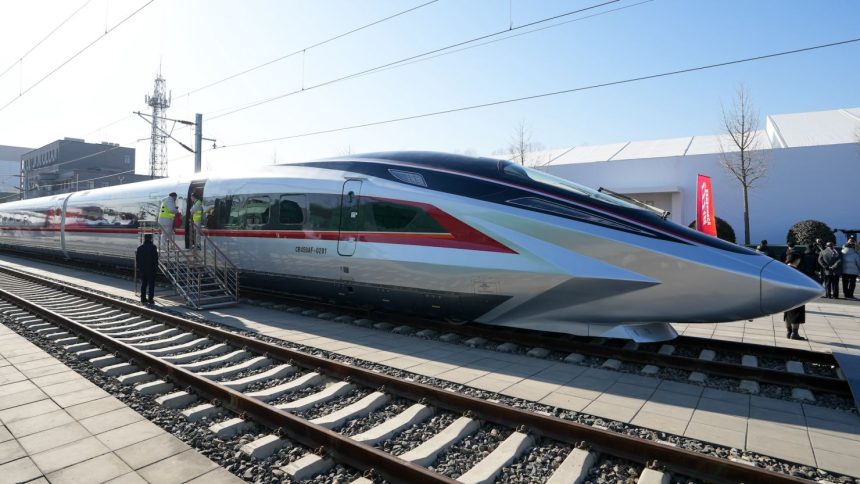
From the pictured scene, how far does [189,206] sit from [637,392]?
450 inches

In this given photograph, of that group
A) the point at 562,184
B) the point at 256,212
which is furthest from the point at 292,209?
the point at 562,184

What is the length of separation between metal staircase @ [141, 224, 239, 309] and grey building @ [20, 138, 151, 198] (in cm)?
6655

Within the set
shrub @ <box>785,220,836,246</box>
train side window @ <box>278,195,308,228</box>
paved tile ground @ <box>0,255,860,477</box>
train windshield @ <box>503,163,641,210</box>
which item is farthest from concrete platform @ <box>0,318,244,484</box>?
shrub @ <box>785,220,836,246</box>

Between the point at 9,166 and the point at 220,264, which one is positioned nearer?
the point at 220,264

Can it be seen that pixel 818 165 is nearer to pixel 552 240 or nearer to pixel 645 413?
pixel 552 240

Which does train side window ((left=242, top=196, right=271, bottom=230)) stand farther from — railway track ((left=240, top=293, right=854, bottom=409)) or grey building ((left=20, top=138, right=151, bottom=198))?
grey building ((left=20, top=138, right=151, bottom=198))

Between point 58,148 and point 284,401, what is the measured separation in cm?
9471

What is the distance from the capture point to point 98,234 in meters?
16.6

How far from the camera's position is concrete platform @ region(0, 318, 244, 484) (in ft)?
11.8

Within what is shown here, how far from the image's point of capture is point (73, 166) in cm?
7912

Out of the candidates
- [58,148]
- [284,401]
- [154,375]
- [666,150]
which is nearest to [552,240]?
[284,401]

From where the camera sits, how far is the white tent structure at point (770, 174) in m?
22.1

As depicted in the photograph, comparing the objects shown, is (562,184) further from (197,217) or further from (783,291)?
(197,217)

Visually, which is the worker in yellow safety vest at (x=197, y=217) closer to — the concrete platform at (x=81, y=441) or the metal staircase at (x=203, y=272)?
the metal staircase at (x=203, y=272)
